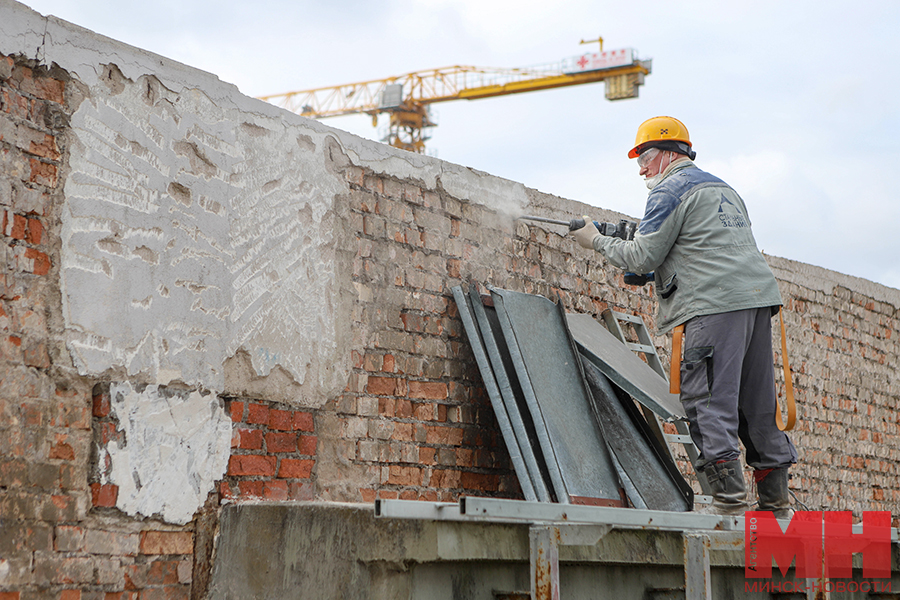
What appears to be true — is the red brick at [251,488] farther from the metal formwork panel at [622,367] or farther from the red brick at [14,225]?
the metal formwork panel at [622,367]

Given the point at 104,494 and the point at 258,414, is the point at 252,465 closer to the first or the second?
the point at 258,414

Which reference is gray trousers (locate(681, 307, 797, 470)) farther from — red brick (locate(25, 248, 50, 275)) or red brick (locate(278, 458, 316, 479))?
red brick (locate(25, 248, 50, 275))

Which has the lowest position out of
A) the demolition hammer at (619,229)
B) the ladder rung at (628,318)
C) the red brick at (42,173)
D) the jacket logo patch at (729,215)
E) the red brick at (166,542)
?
the red brick at (166,542)

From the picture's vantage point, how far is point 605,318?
16.5 ft

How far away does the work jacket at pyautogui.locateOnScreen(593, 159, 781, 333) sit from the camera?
3.57m

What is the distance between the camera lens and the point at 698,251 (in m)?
3.63

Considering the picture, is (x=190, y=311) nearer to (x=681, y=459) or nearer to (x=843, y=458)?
(x=681, y=459)

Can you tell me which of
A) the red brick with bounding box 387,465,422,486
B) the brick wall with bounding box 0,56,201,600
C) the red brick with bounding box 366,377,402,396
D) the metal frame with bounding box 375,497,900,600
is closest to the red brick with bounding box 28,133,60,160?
the brick wall with bounding box 0,56,201,600

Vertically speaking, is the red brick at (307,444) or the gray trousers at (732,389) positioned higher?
the gray trousers at (732,389)

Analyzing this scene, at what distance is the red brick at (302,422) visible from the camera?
3559mm

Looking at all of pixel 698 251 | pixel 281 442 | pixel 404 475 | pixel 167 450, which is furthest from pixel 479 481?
pixel 167 450

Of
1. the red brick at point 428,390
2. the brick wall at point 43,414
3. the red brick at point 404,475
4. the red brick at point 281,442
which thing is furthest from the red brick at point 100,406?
the red brick at point 428,390

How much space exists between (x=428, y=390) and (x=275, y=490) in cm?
86

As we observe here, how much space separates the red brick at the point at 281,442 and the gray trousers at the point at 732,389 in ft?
4.93
